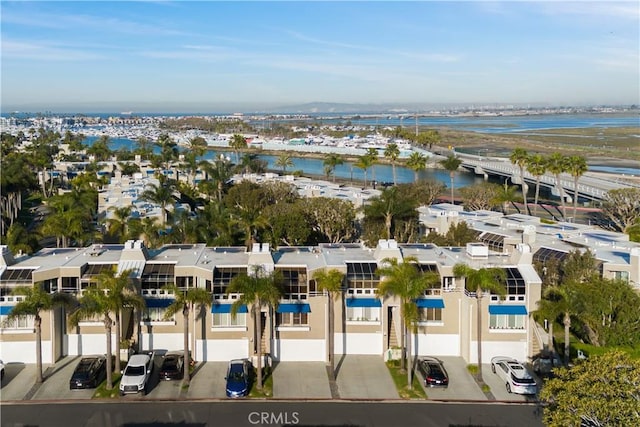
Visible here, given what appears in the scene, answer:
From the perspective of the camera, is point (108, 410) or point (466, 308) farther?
point (466, 308)

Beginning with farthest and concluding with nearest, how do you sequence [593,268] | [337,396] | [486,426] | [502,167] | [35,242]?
[502,167] < [35,242] < [593,268] < [337,396] < [486,426]

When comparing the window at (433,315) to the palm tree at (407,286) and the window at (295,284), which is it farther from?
the window at (295,284)

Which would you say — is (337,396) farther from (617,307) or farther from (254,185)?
(254,185)

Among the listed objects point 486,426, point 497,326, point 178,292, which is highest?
point 178,292

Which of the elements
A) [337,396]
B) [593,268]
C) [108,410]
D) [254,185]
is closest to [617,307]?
[593,268]

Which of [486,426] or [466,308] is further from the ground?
[466,308]
